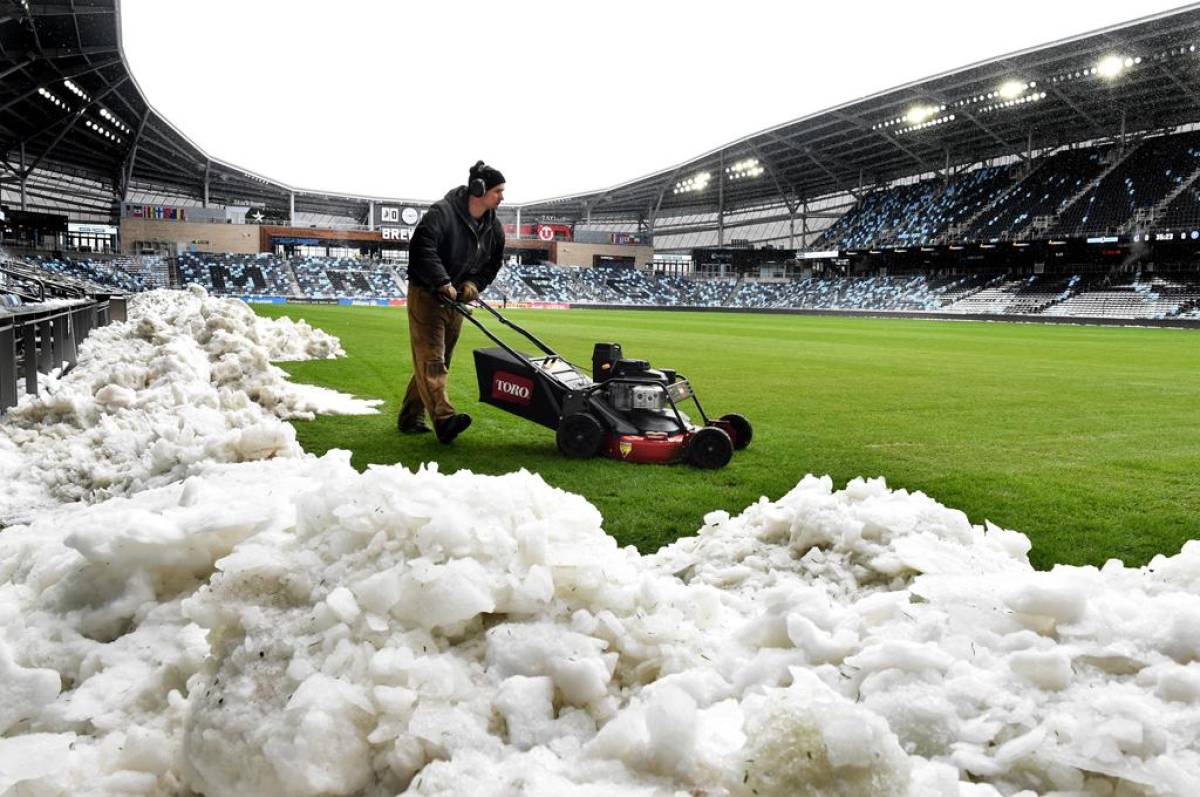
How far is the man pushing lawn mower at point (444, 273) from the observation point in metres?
5.79

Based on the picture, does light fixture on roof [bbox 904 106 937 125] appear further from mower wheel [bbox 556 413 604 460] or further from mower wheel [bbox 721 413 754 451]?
mower wheel [bbox 556 413 604 460]

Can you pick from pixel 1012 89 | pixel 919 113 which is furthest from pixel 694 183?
pixel 1012 89

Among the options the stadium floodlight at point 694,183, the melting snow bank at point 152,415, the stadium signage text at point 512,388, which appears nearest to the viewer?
the melting snow bank at point 152,415

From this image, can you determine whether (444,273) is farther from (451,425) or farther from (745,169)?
(745,169)

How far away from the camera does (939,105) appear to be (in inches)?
1704

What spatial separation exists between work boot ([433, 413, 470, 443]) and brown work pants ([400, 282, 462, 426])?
0.16ft

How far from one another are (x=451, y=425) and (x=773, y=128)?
163 ft

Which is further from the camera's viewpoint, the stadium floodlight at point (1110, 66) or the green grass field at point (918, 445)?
the stadium floodlight at point (1110, 66)

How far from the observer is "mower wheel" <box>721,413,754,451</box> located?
5855mm

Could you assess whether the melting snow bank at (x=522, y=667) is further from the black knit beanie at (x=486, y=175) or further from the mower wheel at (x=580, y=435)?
the black knit beanie at (x=486, y=175)

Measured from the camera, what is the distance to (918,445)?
625cm

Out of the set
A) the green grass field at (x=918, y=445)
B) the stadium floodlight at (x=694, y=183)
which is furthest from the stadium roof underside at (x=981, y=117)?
the green grass field at (x=918, y=445)

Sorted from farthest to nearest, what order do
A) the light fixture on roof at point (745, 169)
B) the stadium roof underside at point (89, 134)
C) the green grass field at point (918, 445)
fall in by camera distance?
the light fixture on roof at point (745, 169) → the stadium roof underside at point (89, 134) → the green grass field at point (918, 445)

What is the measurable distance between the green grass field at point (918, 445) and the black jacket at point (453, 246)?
119 cm
